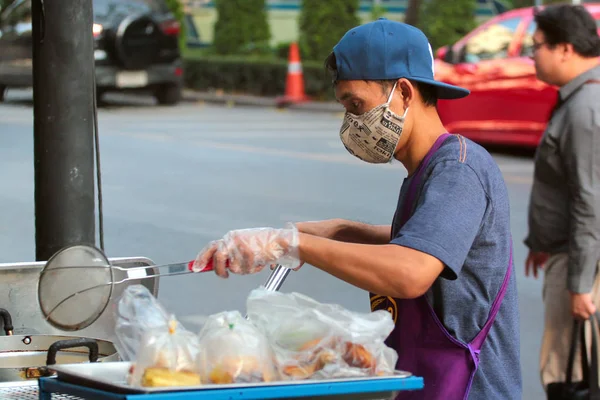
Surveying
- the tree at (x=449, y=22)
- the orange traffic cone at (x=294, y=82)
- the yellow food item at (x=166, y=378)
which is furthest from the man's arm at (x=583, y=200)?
the tree at (x=449, y=22)

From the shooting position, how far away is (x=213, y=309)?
6.51m

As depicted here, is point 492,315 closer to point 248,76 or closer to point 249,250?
point 249,250

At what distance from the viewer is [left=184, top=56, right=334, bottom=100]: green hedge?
21.9m

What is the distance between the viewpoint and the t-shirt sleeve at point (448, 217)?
6.89 feet

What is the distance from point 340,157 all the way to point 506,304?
34.2 feet

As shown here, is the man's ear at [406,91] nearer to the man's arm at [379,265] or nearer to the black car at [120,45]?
the man's arm at [379,265]

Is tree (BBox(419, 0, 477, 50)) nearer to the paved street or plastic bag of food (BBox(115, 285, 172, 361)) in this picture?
the paved street

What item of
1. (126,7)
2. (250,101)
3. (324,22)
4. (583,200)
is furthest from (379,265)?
(324,22)

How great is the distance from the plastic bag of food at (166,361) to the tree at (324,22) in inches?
853

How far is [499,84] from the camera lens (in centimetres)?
1256

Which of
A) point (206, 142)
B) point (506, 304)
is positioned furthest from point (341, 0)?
point (506, 304)

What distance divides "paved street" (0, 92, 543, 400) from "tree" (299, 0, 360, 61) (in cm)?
737

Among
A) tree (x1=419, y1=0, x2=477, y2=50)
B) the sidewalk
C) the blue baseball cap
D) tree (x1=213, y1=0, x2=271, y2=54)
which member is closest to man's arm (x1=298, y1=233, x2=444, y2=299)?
the blue baseball cap

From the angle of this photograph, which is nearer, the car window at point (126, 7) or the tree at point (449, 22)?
the car window at point (126, 7)
